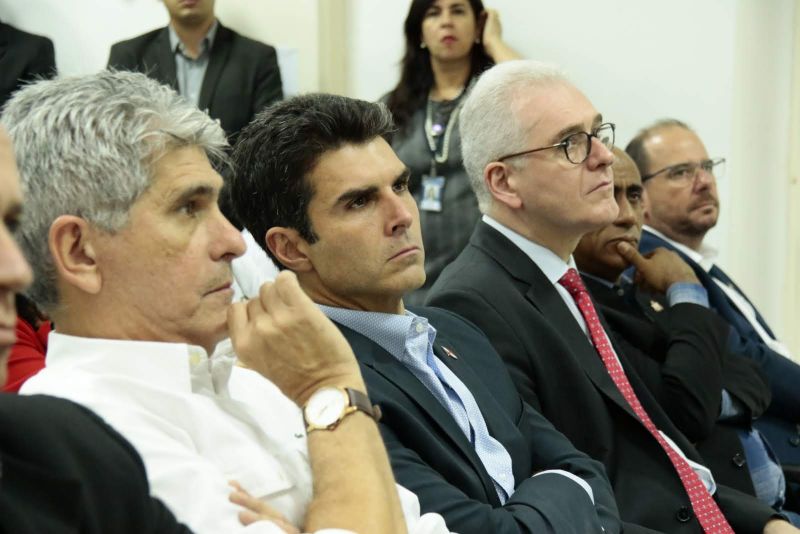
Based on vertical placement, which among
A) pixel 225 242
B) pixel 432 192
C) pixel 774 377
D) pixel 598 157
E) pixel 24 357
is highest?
pixel 225 242

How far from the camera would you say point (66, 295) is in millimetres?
1520

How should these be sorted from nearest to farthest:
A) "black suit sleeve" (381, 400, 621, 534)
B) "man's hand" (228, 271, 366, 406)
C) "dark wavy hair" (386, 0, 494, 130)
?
"man's hand" (228, 271, 366, 406)
"black suit sleeve" (381, 400, 621, 534)
"dark wavy hair" (386, 0, 494, 130)

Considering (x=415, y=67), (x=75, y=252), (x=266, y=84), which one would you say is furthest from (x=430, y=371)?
(x=266, y=84)

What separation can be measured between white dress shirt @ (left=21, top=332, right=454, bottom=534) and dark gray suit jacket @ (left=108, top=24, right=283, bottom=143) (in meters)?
3.15

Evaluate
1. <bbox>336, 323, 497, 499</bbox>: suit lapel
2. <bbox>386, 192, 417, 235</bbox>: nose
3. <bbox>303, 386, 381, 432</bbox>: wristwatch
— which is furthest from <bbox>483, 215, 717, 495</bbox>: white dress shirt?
<bbox>303, 386, 381, 432</bbox>: wristwatch

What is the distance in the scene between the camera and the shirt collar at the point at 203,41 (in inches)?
187

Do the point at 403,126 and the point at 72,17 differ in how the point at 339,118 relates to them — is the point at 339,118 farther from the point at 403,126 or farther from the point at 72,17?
the point at 72,17

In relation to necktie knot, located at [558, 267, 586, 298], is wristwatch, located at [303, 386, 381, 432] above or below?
above

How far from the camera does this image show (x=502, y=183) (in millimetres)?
2744

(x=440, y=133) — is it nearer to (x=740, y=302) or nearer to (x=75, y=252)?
(x=740, y=302)

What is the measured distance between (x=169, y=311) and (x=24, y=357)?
2.62ft

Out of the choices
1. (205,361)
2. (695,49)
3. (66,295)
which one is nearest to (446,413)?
(205,361)

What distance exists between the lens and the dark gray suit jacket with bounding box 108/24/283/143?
4645mm

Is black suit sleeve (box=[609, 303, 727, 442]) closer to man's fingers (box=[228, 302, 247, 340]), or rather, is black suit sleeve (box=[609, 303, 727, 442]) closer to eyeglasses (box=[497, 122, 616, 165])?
eyeglasses (box=[497, 122, 616, 165])
